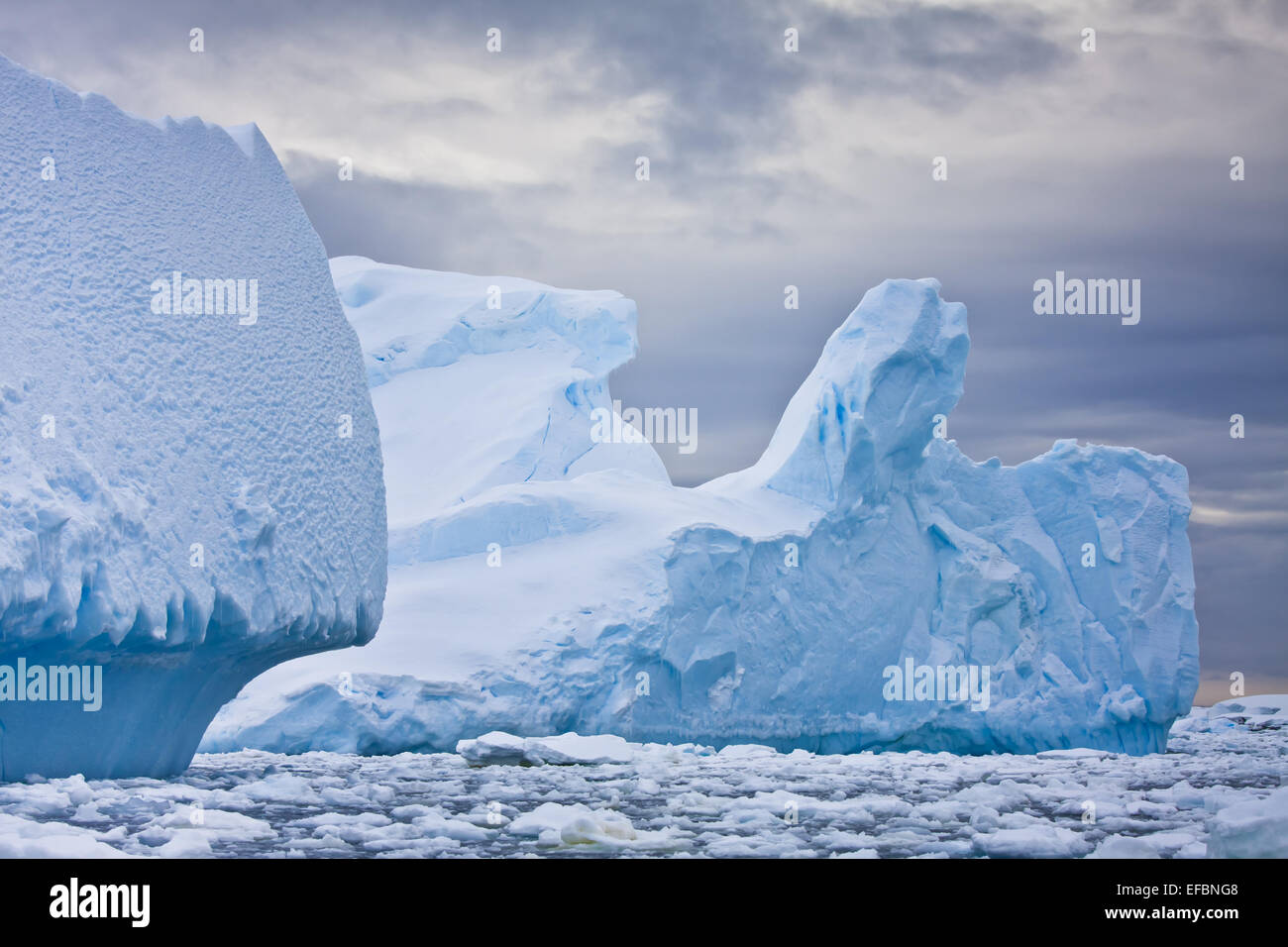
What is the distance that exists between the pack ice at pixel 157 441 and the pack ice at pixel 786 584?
3.31 metres

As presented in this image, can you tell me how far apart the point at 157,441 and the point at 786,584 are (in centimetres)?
855

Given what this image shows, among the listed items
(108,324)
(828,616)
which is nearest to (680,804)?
(108,324)

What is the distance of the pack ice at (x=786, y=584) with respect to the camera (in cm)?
1217

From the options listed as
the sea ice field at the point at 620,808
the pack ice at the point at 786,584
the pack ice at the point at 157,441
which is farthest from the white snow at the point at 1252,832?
the pack ice at the point at 786,584

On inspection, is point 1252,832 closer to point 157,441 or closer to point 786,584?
point 157,441

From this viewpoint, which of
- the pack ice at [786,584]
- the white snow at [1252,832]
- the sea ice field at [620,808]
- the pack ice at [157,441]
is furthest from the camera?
the pack ice at [786,584]

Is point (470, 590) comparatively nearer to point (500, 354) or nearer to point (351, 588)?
point (351, 588)

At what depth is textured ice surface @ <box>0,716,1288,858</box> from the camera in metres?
5.62

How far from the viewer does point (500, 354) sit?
1981 centimetres

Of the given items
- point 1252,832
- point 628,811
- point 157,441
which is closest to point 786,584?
point 628,811

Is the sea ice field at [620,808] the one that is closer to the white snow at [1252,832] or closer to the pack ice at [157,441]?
the white snow at [1252,832]

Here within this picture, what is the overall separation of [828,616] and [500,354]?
800 cm
